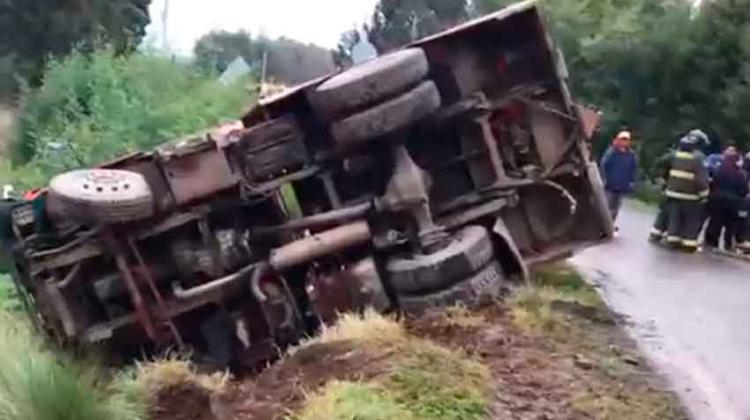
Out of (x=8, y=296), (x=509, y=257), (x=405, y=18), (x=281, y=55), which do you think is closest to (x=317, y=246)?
(x=509, y=257)

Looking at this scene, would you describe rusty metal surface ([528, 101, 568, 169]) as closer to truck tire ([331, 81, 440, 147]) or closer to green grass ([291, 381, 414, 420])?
truck tire ([331, 81, 440, 147])

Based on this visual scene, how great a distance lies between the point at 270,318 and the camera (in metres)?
8.48

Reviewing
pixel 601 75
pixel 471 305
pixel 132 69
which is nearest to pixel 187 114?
pixel 132 69

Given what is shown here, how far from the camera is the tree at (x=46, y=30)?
1165 inches

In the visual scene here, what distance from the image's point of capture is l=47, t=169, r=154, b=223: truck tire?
8.16 meters

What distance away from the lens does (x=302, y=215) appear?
30.2 feet

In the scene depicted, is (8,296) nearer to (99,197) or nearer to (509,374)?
(99,197)

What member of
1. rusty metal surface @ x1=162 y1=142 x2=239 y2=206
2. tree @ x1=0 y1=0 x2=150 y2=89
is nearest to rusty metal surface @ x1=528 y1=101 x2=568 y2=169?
rusty metal surface @ x1=162 y1=142 x2=239 y2=206

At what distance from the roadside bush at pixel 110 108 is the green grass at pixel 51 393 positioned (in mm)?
10107

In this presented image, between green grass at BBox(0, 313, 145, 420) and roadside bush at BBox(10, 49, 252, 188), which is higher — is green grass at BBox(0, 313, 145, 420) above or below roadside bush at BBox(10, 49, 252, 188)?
below

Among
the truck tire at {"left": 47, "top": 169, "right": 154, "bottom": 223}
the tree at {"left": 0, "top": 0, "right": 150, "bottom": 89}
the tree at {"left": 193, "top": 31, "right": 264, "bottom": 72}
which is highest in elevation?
the tree at {"left": 0, "top": 0, "right": 150, "bottom": 89}

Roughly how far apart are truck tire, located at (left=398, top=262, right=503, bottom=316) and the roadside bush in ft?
30.0

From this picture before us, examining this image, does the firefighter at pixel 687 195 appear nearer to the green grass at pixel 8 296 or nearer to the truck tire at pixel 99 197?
the green grass at pixel 8 296

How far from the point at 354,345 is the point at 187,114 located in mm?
12068
